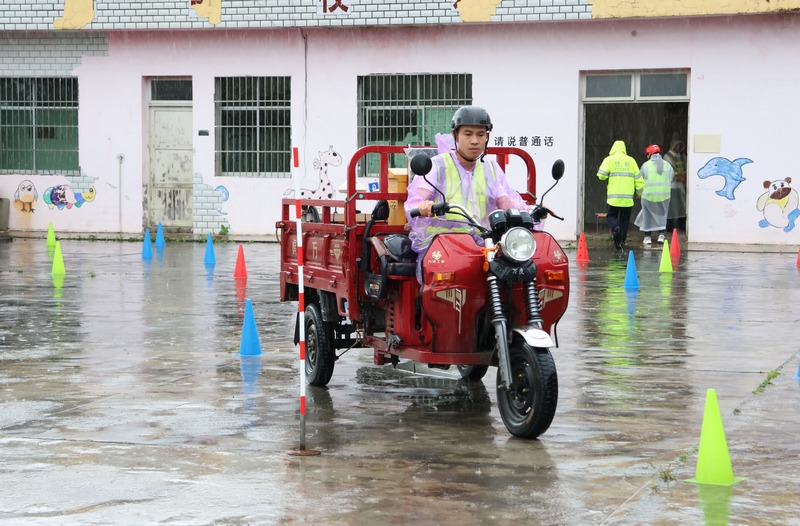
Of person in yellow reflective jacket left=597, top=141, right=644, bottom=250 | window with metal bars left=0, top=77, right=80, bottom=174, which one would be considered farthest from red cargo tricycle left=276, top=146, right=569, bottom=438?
window with metal bars left=0, top=77, right=80, bottom=174

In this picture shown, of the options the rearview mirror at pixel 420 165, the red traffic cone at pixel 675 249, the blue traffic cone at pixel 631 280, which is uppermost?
the rearview mirror at pixel 420 165

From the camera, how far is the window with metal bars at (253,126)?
91.9 ft

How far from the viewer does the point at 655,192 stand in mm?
24781

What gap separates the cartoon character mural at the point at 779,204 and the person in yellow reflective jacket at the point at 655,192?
185cm

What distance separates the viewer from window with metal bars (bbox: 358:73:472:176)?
2686 cm

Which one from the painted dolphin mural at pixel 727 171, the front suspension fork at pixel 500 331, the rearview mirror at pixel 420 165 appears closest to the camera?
the front suspension fork at pixel 500 331

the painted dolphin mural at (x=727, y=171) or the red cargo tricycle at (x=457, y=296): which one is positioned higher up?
the painted dolphin mural at (x=727, y=171)

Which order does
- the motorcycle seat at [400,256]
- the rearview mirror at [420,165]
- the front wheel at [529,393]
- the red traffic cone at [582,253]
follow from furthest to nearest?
1. the red traffic cone at [582,253]
2. the motorcycle seat at [400,256]
3. the rearview mirror at [420,165]
4. the front wheel at [529,393]

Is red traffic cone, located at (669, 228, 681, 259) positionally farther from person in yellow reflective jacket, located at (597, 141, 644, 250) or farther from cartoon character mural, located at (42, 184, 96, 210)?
cartoon character mural, located at (42, 184, 96, 210)

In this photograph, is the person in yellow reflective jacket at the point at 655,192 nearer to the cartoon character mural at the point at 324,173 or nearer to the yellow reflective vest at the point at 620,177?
the yellow reflective vest at the point at 620,177

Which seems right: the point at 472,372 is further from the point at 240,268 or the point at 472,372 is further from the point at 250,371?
the point at 240,268

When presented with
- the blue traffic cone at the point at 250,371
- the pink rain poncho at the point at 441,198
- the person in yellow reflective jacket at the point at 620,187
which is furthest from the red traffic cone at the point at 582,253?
the pink rain poncho at the point at 441,198

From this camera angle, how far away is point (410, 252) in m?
8.74

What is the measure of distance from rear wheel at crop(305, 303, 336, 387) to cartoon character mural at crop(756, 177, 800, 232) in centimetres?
1695
